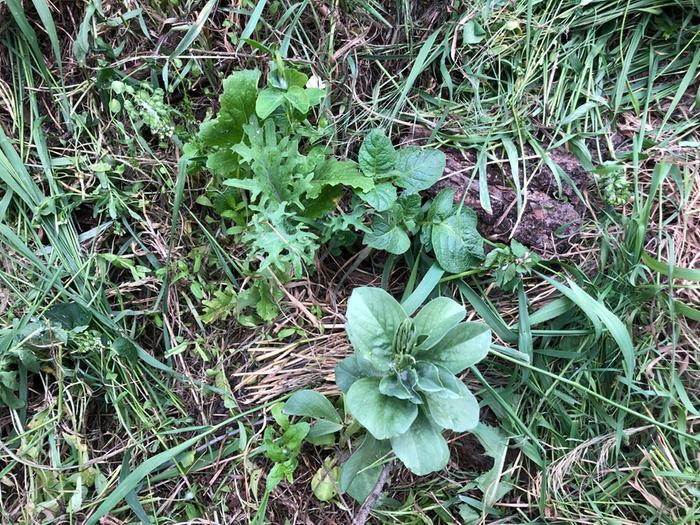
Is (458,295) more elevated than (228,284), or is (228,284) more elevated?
(228,284)

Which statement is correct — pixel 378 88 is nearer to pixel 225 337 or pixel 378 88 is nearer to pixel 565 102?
pixel 565 102

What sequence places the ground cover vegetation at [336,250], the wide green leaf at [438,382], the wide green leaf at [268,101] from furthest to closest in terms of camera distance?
the ground cover vegetation at [336,250] < the wide green leaf at [268,101] < the wide green leaf at [438,382]

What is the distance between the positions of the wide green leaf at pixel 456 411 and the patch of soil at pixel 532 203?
1.73ft

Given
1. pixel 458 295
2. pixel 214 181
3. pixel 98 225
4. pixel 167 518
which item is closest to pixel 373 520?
pixel 167 518

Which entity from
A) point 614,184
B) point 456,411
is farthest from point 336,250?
point 614,184

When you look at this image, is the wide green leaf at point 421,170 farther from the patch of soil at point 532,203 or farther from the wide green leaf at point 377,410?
the wide green leaf at point 377,410

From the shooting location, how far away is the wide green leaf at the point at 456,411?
1.34 meters

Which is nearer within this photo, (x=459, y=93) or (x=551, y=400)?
(x=551, y=400)

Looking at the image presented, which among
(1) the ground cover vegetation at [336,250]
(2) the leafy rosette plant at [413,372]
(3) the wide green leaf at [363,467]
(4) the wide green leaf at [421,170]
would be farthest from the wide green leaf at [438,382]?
(4) the wide green leaf at [421,170]

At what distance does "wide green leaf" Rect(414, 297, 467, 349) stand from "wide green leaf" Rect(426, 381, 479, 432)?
137mm

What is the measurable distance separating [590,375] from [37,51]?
2000mm

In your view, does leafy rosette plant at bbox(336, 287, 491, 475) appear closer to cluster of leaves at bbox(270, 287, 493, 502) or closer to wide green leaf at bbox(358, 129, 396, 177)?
cluster of leaves at bbox(270, 287, 493, 502)

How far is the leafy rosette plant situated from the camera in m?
1.35

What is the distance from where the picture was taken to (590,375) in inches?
62.3
